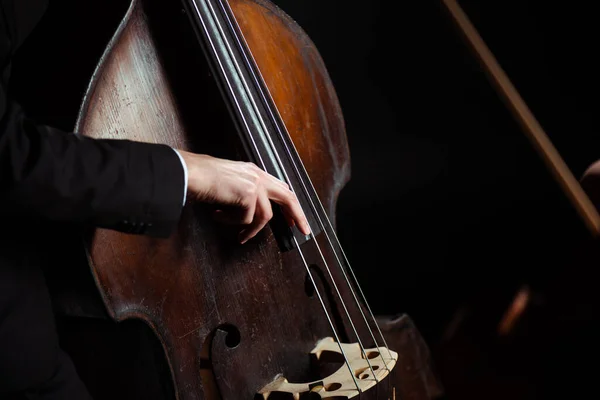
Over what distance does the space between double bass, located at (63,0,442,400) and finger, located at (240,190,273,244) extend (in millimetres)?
36

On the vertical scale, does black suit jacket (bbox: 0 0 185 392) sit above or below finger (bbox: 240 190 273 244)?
above

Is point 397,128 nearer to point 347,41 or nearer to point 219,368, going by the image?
point 347,41

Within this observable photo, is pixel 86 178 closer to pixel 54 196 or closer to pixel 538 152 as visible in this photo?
pixel 54 196

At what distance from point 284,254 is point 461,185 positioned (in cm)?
113

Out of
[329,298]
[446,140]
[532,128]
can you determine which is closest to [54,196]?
[329,298]

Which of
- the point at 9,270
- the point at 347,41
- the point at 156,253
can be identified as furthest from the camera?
the point at 347,41

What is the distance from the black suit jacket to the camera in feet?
2.51

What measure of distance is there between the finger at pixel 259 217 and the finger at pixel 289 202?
2 cm

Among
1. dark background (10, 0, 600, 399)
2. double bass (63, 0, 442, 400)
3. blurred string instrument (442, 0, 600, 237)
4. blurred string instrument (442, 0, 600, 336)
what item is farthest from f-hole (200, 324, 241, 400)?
dark background (10, 0, 600, 399)

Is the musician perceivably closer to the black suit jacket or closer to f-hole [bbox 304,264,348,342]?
the black suit jacket

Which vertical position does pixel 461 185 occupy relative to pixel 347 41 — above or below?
below

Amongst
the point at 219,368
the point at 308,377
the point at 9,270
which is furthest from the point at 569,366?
the point at 9,270

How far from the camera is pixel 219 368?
0.99 metres

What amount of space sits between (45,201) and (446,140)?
5.02 ft
